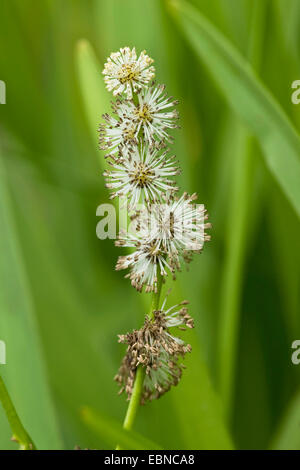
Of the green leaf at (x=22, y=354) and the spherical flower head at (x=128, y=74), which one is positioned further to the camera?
the green leaf at (x=22, y=354)

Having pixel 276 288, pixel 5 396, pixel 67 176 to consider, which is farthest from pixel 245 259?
pixel 5 396

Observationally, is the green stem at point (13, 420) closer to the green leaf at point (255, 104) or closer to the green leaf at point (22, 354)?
the green leaf at point (22, 354)

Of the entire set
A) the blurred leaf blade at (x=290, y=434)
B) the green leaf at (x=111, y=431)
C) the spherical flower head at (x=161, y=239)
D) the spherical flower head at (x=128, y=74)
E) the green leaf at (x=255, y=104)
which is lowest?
the blurred leaf blade at (x=290, y=434)

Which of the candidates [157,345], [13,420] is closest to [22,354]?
[13,420]

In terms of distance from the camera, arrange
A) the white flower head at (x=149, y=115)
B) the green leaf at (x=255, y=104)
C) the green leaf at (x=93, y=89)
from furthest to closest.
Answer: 1. the green leaf at (x=93, y=89)
2. the green leaf at (x=255, y=104)
3. the white flower head at (x=149, y=115)

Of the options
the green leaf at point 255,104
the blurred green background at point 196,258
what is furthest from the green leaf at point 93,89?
the green leaf at point 255,104

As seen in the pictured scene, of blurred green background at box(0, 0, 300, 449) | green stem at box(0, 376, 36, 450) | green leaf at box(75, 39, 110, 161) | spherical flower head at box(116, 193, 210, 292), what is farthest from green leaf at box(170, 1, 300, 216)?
green stem at box(0, 376, 36, 450)
